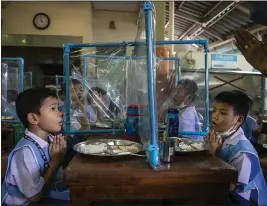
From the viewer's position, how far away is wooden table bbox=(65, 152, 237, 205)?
0.91 m

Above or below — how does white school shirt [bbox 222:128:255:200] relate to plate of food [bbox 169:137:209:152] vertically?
below

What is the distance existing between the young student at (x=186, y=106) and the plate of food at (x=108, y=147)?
2.08ft

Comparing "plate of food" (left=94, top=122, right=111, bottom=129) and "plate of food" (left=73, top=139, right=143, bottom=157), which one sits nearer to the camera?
"plate of food" (left=73, top=139, right=143, bottom=157)

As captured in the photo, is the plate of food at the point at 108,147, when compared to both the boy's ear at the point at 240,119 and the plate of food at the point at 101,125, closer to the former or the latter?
the plate of food at the point at 101,125

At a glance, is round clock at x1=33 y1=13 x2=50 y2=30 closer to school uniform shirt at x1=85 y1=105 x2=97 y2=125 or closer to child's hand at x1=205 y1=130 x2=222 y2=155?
school uniform shirt at x1=85 y1=105 x2=97 y2=125

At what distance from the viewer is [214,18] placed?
Answer: 15.1ft

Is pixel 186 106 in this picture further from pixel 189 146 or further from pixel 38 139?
pixel 38 139

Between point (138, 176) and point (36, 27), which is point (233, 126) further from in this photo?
point (36, 27)

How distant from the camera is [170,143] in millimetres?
1021

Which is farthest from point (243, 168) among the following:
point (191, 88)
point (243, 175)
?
point (191, 88)

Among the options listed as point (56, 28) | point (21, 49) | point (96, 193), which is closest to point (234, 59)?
point (56, 28)

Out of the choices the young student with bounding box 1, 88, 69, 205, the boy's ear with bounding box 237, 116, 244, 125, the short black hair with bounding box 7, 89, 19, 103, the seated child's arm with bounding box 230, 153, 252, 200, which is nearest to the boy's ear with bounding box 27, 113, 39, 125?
the young student with bounding box 1, 88, 69, 205

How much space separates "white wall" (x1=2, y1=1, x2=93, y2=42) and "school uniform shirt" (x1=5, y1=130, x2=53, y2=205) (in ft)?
12.9

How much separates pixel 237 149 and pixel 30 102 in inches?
41.3
